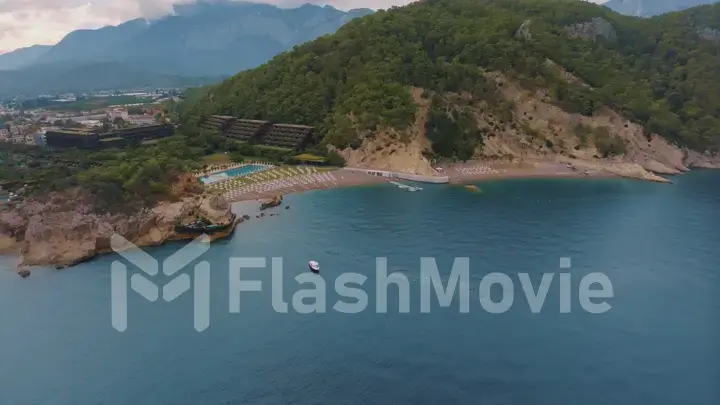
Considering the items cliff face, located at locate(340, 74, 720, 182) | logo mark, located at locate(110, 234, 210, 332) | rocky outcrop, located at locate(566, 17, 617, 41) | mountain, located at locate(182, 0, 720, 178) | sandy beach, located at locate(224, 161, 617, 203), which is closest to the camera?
logo mark, located at locate(110, 234, 210, 332)

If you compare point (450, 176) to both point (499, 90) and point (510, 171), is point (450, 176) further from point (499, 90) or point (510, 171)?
point (499, 90)

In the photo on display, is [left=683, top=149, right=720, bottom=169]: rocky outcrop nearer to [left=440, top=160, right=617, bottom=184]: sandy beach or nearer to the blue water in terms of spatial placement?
[left=440, top=160, right=617, bottom=184]: sandy beach

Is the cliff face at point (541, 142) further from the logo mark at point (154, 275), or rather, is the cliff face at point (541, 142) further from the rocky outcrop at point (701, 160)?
the logo mark at point (154, 275)

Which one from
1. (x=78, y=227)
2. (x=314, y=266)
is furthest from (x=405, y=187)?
(x=78, y=227)

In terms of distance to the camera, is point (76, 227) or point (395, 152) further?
point (395, 152)

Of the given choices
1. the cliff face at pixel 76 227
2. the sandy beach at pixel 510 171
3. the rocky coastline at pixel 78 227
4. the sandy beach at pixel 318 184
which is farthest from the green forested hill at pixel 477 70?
the cliff face at pixel 76 227

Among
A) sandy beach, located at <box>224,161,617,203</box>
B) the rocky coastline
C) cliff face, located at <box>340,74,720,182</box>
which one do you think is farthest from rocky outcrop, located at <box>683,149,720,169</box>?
the rocky coastline
